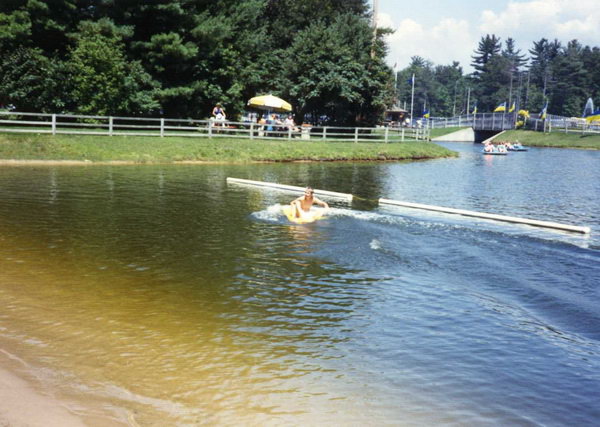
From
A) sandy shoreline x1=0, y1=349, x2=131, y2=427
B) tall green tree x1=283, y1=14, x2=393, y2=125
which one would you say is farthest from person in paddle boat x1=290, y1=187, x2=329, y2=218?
tall green tree x1=283, y1=14, x2=393, y2=125

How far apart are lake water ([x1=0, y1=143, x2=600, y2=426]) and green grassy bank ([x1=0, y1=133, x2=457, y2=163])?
12504 millimetres

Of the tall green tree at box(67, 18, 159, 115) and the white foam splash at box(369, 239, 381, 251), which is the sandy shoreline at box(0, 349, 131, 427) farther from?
the tall green tree at box(67, 18, 159, 115)

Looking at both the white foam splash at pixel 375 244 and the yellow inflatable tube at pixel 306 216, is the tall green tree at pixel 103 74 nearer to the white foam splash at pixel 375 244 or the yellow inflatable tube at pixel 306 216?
the yellow inflatable tube at pixel 306 216

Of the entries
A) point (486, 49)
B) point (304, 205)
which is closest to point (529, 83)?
point (486, 49)

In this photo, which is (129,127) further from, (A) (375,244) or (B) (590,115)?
(B) (590,115)

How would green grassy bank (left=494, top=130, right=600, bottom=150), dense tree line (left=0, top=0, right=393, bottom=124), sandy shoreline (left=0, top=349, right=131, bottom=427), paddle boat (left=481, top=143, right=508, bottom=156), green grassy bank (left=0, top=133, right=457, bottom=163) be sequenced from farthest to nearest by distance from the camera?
green grassy bank (left=494, top=130, right=600, bottom=150)
paddle boat (left=481, top=143, right=508, bottom=156)
dense tree line (left=0, top=0, right=393, bottom=124)
green grassy bank (left=0, top=133, right=457, bottom=163)
sandy shoreline (left=0, top=349, right=131, bottom=427)

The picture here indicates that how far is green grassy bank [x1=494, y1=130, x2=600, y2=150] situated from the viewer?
240 ft

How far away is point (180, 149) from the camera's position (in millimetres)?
32969

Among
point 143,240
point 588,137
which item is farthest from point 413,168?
point 588,137

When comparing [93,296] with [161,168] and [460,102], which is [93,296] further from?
[460,102]

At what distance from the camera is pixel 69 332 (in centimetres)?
745

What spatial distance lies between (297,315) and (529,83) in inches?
6757

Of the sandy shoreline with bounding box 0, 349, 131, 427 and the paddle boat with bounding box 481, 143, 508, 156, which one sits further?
the paddle boat with bounding box 481, 143, 508, 156

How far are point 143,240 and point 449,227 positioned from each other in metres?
7.76
